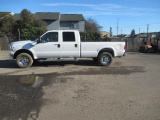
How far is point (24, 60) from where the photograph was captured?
13.5m

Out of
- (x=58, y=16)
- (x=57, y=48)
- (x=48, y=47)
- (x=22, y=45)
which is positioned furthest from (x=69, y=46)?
(x=58, y=16)

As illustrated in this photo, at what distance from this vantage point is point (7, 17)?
47.9m

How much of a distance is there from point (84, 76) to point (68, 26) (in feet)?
179

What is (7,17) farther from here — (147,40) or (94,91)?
(94,91)

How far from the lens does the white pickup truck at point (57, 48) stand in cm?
1348

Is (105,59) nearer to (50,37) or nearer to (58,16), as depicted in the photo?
(50,37)

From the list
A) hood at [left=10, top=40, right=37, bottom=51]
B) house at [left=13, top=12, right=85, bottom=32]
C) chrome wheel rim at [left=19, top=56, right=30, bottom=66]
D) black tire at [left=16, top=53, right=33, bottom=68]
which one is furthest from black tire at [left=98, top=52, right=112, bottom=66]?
house at [left=13, top=12, right=85, bottom=32]

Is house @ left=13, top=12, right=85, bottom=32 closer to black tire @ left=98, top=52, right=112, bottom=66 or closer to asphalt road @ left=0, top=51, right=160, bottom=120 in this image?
black tire @ left=98, top=52, right=112, bottom=66

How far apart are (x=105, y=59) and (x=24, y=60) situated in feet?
14.1

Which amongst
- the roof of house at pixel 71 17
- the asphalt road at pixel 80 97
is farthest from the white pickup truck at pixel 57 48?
the roof of house at pixel 71 17

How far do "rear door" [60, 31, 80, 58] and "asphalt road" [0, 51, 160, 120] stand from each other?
284 centimetres

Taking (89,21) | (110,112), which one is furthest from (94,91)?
(89,21)

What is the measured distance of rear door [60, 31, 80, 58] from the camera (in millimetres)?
13617

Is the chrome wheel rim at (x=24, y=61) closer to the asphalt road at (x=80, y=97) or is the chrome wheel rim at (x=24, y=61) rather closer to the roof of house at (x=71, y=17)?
the asphalt road at (x=80, y=97)
